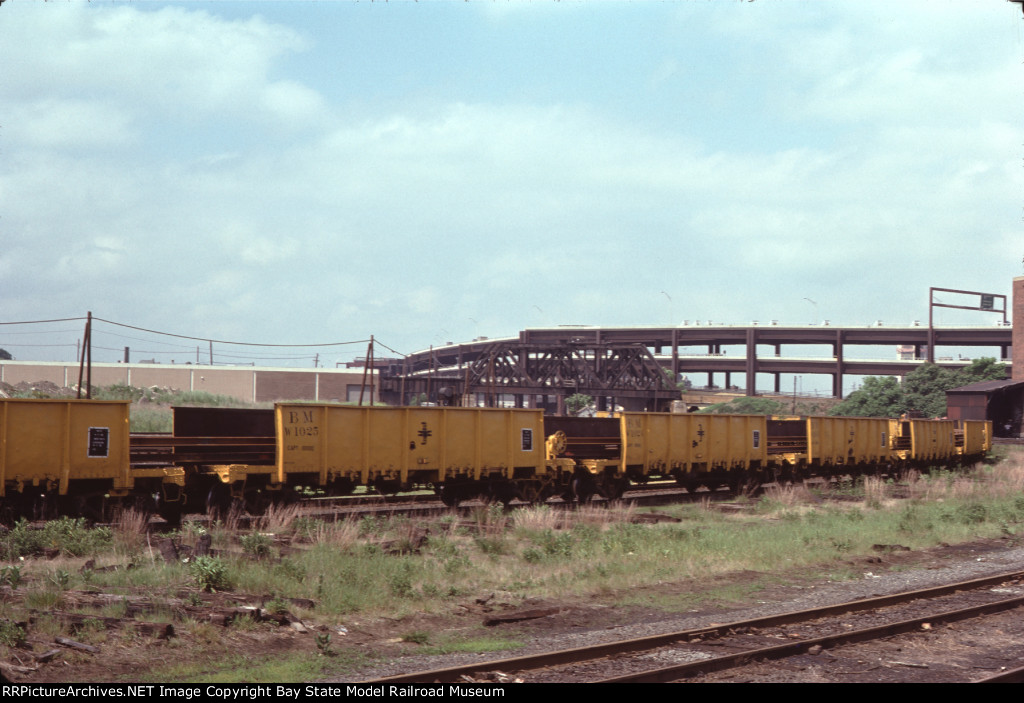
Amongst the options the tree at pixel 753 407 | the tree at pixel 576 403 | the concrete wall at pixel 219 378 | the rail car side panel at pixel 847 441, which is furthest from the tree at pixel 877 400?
the concrete wall at pixel 219 378

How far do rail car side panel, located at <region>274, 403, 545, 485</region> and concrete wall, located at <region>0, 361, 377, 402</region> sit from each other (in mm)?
89321

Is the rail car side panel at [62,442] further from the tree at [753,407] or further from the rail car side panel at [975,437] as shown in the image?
the tree at [753,407]

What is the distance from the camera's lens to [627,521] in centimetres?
1995

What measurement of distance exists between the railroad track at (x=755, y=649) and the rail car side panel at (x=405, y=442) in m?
10.5

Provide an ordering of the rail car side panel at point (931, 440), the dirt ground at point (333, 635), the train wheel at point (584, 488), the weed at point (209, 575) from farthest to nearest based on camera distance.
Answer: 1. the rail car side panel at point (931, 440)
2. the train wheel at point (584, 488)
3. the weed at point (209, 575)
4. the dirt ground at point (333, 635)

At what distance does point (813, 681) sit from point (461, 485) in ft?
44.8

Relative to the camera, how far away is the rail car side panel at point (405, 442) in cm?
1827

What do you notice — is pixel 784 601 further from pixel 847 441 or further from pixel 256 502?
pixel 847 441

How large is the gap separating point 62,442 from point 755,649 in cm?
1268

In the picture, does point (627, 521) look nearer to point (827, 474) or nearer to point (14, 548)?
point (14, 548)

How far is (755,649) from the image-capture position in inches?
365

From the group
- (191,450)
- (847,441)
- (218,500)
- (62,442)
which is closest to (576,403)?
(847,441)

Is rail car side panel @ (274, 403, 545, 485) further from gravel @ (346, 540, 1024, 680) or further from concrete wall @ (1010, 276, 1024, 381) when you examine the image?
concrete wall @ (1010, 276, 1024, 381)

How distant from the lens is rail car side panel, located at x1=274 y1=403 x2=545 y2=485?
719 inches
